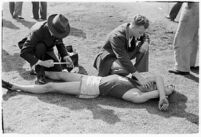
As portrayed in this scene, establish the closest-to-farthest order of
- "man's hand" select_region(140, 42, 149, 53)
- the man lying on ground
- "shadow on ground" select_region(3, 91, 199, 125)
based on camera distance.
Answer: "shadow on ground" select_region(3, 91, 199, 125)
the man lying on ground
"man's hand" select_region(140, 42, 149, 53)

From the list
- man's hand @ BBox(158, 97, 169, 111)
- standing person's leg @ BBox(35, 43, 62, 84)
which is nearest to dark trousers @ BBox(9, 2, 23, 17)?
standing person's leg @ BBox(35, 43, 62, 84)

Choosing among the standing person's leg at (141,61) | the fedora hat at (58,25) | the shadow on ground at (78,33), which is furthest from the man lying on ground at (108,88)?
the shadow on ground at (78,33)

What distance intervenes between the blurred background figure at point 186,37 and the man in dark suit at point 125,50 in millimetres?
655

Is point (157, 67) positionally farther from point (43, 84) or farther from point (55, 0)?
point (55, 0)

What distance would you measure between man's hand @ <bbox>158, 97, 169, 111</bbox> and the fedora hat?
1441 millimetres

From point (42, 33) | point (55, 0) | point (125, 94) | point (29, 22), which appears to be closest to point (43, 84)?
point (42, 33)

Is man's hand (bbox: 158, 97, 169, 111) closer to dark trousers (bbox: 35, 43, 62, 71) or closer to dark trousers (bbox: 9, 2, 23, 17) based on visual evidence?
dark trousers (bbox: 35, 43, 62, 71)

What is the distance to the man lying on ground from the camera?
4711 millimetres

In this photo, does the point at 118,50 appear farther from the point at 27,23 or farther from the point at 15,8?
the point at 15,8

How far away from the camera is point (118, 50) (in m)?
4.80

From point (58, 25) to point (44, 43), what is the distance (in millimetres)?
409

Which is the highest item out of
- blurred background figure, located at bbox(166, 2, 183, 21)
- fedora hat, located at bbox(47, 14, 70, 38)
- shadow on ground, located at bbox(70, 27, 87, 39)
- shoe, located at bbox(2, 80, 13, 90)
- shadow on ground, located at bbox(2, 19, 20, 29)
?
fedora hat, located at bbox(47, 14, 70, 38)

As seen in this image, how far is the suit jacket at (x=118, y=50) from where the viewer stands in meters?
4.80

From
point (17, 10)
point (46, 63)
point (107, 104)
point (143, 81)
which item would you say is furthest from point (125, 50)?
point (17, 10)
